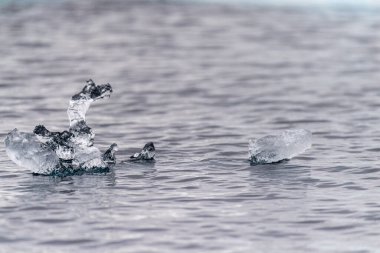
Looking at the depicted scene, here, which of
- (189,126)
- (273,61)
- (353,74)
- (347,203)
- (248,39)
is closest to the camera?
(347,203)

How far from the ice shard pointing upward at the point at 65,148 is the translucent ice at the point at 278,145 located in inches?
63.2

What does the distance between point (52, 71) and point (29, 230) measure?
1185cm

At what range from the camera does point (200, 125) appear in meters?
15.2

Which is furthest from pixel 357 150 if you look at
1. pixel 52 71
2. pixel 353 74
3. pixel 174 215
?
pixel 52 71

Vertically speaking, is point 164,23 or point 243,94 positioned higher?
point 164,23

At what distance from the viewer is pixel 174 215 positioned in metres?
9.74

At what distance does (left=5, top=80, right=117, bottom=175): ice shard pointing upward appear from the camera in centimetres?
1145

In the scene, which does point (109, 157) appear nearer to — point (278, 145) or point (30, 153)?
point (30, 153)

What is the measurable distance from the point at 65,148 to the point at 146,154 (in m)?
1.04

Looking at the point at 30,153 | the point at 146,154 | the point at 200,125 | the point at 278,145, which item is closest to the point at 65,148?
the point at 30,153

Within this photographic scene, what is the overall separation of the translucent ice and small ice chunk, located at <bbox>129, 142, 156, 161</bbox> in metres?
1.13

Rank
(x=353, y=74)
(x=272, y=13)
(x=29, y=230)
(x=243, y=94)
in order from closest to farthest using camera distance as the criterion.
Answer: (x=29, y=230) < (x=243, y=94) < (x=353, y=74) < (x=272, y=13)

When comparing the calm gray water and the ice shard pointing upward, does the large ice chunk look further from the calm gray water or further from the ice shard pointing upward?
the calm gray water

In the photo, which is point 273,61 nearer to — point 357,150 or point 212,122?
point 212,122
